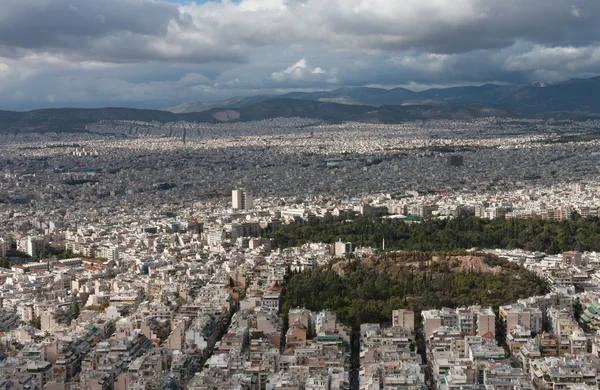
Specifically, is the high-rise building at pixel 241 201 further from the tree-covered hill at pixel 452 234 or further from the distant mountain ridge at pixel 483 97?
the distant mountain ridge at pixel 483 97

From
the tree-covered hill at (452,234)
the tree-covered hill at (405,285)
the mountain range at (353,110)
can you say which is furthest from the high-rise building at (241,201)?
the mountain range at (353,110)

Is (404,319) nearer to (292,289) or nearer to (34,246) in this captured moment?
(292,289)

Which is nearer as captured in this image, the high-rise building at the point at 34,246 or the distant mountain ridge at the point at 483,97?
the high-rise building at the point at 34,246

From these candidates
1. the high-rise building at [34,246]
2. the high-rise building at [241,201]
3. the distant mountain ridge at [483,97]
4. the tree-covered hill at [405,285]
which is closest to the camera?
the tree-covered hill at [405,285]

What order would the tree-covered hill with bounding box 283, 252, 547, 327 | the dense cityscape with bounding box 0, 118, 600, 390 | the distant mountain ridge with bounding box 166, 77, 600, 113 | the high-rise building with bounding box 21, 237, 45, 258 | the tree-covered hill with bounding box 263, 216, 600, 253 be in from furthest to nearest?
1. the distant mountain ridge with bounding box 166, 77, 600, 113
2. the high-rise building with bounding box 21, 237, 45, 258
3. the tree-covered hill with bounding box 263, 216, 600, 253
4. the tree-covered hill with bounding box 283, 252, 547, 327
5. the dense cityscape with bounding box 0, 118, 600, 390

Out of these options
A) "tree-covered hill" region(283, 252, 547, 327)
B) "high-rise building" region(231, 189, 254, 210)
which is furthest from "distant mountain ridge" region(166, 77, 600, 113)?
"tree-covered hill" region(283, 252, 547, 327)

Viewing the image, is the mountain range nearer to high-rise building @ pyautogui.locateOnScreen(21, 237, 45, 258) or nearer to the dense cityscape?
the dense cityscape

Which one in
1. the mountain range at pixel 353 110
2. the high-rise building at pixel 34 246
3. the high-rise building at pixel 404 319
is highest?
the mountain range at pixel 353 110
